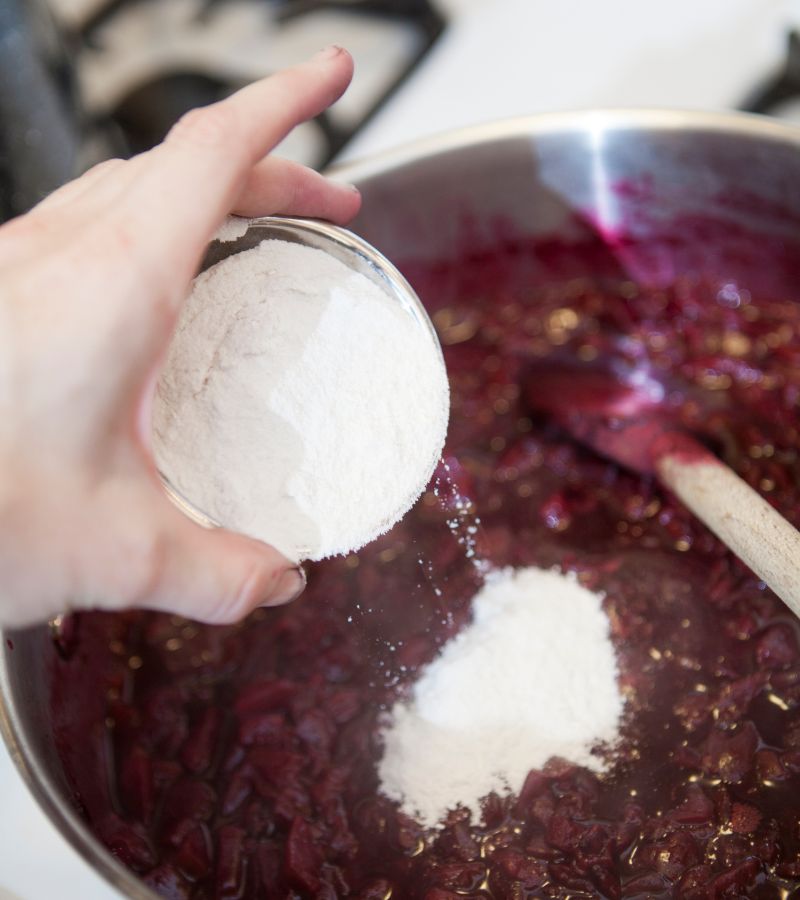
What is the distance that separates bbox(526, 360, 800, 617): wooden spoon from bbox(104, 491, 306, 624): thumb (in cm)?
68

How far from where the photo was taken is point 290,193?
1165 mm

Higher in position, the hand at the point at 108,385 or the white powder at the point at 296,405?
the hand at the point at 108,385

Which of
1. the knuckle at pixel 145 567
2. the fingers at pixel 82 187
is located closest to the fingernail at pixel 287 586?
the knuckle at pixel 145 567

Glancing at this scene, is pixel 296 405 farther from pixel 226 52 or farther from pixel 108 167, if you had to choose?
pixel 226 52

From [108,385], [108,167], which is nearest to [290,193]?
[108,167]

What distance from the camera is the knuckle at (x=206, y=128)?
0.85 m

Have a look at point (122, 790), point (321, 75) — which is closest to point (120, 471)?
point (321, 75)

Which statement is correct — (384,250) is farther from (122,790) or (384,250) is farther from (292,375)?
(122,790)

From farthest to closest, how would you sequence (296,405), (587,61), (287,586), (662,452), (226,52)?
1. (226,52)
2. (587,61)
3. (662,452)
4. (296,405)
5. (287,586)

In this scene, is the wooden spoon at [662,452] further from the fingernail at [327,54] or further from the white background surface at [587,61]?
the fingernail at [327,54]

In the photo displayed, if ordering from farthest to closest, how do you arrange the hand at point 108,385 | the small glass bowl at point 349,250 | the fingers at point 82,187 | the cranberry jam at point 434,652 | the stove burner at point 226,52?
the stove burner at point 226,52 < the cranberry jam at point 434,652 < the small glass bowl at point 349,250 < the fingers at point 82,187 < the hand at point 108,385

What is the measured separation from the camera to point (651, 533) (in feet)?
5.19

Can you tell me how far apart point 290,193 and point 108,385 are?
490 mm

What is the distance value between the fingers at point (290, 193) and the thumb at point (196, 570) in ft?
1.44
